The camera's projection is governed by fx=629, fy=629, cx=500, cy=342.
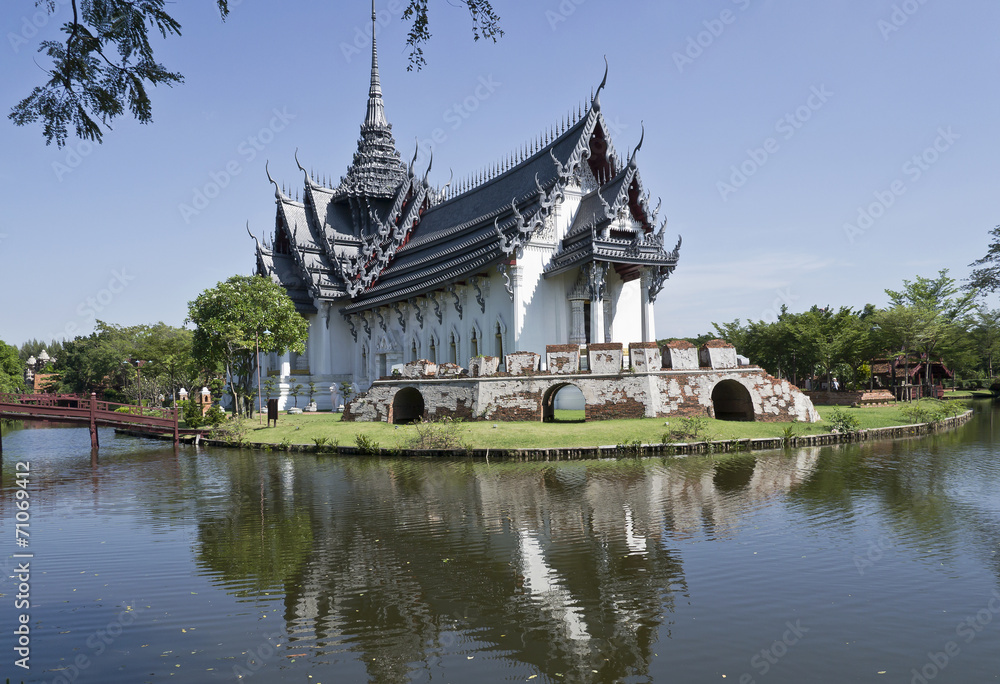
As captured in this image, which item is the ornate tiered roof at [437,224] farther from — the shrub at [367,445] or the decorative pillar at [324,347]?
the shrub at [367,445]

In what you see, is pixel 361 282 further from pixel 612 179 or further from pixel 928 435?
pixel 928 435

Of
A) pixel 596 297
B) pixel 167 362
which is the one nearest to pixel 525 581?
pixel 596 297

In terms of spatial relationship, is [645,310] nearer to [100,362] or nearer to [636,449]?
[636,449]

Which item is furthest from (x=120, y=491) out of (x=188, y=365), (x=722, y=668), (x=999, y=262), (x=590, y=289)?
(x=999, y=262)

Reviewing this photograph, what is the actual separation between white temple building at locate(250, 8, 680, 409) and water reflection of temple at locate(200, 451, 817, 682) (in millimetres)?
15796

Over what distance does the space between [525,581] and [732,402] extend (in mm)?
19282

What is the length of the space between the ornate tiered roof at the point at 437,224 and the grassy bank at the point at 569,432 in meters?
10.0

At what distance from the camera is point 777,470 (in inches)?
604

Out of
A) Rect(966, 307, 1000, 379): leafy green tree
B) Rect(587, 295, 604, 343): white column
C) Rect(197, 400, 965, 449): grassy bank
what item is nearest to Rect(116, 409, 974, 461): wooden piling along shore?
Rect(197, 400, 965, 449): grassy bank

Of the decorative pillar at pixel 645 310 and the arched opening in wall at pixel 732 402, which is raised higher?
the decorative pillar at pixel 645 310

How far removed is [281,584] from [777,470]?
39.6 ft

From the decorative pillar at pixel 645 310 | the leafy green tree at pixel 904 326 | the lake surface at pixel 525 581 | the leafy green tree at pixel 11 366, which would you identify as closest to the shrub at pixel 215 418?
the lake surface at pixel 525 581

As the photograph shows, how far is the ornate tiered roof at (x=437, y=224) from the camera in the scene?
30.2 m

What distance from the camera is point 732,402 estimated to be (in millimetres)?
24844
